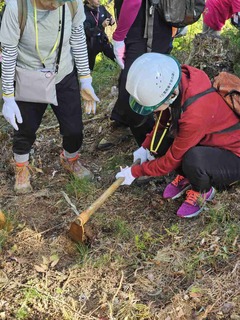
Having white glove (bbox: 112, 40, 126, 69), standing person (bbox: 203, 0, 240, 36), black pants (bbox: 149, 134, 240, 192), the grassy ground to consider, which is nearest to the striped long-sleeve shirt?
white glove (bbox: 112, 40, 126, 69)

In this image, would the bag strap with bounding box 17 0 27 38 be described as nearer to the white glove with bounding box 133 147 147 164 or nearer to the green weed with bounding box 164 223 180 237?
the white glove with bounding box 133 147 147 164

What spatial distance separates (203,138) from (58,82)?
116cm

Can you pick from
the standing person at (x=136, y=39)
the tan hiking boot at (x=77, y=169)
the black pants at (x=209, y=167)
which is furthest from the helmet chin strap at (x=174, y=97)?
the tan hiking boot at (x=77, y=169)

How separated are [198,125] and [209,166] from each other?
380 mm

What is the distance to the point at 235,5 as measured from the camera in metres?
5.12

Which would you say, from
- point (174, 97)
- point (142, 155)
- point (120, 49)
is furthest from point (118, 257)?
point (120, 49)

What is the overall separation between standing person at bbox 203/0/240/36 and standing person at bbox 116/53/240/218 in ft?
7.39

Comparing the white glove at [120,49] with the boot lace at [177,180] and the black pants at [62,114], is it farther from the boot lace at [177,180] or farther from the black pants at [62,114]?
the boot lace at [177,180]

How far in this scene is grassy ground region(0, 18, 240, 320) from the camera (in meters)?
2.77

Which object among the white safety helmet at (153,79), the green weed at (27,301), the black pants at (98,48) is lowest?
the green weed at (27,301)

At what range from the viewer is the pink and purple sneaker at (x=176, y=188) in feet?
11.9

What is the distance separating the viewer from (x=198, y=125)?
3.00 m

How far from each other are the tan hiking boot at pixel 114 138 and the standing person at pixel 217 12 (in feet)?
5.37

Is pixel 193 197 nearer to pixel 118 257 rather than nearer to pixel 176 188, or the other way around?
pixel 176 188
